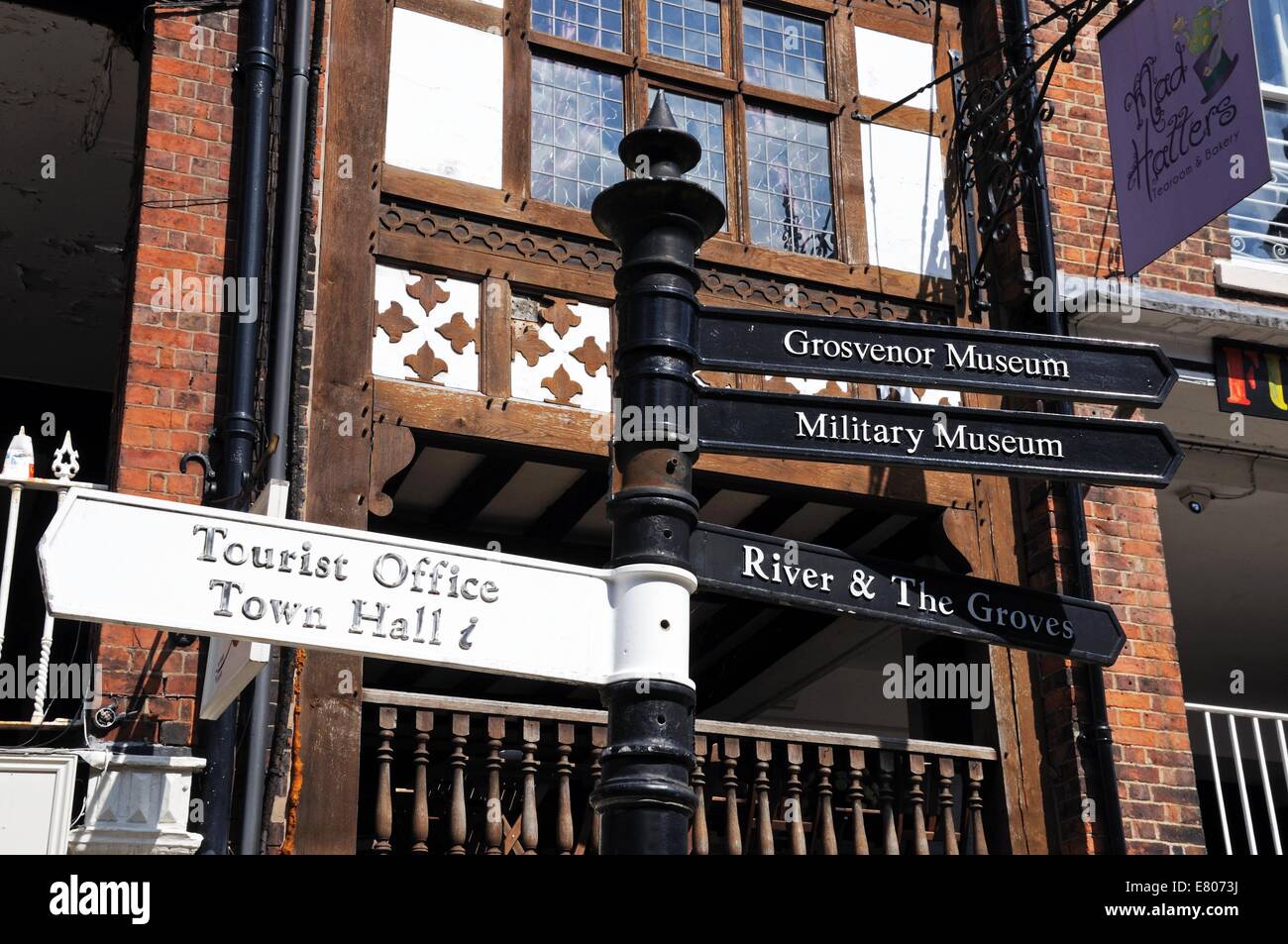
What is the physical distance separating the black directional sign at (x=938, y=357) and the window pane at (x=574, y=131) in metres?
3.95

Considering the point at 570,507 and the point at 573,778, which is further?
the point at 570,507

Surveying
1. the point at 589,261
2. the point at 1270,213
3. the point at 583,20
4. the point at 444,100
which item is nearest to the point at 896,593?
the point at 589,261

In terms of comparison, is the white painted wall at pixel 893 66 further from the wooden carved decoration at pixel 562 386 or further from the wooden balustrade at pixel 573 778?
the wooden balustrade at pixel 573 778

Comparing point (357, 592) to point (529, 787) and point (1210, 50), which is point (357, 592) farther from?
point (1210, 50)

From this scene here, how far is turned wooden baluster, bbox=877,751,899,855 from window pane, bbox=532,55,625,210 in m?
3.15

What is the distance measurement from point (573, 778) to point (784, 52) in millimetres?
4233

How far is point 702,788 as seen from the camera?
25.1 ft

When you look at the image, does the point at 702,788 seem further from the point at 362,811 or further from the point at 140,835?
the point at 140,835

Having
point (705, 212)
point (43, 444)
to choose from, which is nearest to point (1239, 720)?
point (43, 444)

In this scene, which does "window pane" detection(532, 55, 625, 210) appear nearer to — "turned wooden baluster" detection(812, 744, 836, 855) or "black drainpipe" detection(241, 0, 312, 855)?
"black drainpipe" detection(241, 0, 312, 855)

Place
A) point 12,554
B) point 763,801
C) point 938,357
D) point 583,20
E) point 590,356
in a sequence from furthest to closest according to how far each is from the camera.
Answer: point 583,20
point 590,356
point 763,801
point 12,554
point 938,357

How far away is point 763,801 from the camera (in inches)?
290

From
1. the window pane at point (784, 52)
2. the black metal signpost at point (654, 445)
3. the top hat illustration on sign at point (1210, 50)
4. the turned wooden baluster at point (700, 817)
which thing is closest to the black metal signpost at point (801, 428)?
the black metal signpost at point (654, 445)
